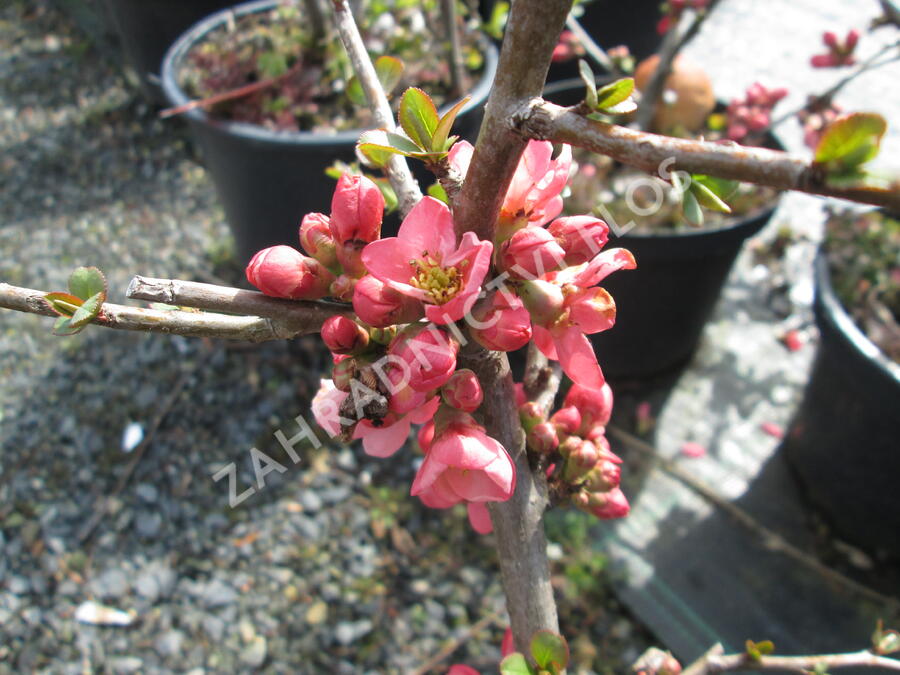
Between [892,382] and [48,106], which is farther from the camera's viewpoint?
[48,106]

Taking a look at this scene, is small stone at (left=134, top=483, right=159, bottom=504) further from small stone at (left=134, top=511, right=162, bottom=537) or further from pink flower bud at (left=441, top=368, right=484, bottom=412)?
pink flower bud at (left=441, top=368, right=484, bottom=412)

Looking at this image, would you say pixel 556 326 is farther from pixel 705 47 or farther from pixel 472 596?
pixel 705 47

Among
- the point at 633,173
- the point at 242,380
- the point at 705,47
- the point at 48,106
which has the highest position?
the point at 705,47

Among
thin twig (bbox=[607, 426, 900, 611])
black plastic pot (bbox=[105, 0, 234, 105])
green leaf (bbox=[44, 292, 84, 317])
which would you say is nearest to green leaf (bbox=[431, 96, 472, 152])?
green leaf (bbox=[44, 292, 84, 317])

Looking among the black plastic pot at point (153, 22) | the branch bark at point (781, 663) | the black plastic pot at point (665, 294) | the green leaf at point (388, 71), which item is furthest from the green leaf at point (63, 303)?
the black plastic pot at point (153, 22)

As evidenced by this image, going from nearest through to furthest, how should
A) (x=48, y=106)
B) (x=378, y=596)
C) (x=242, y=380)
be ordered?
(x=378, y=596), (x=242, y=380), (x=48, y=106)

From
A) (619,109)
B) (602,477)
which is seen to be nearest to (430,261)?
(619,109)

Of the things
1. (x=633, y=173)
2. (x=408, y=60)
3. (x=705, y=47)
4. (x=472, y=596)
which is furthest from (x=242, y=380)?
(x=705, y=47)
